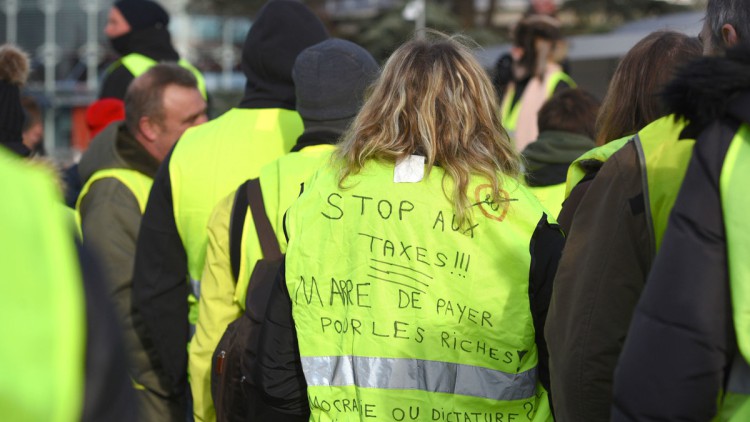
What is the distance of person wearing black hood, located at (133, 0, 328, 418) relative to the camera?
4078 mm

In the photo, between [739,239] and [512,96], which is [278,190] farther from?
[512,96]

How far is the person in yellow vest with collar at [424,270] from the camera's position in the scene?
8.96ft

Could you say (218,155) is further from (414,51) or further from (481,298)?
(481,298)

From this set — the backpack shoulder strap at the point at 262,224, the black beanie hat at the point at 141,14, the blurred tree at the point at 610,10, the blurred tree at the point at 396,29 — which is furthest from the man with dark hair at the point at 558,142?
the blurred tree at the point at 610,10

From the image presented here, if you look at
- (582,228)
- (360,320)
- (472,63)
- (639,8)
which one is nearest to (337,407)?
(360,320)

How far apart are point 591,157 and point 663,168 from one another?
0.52 m

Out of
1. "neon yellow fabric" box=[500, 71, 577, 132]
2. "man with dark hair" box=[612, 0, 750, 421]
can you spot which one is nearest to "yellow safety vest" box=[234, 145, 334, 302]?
"man with dark hair" box=[612, 0, 750, 421]

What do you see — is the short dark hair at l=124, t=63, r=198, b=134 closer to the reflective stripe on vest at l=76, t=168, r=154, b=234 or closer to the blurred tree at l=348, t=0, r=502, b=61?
the reflective stripe on vest at l=76, t=168, r=154, b=234

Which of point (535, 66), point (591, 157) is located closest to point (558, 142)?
point (591, 157)

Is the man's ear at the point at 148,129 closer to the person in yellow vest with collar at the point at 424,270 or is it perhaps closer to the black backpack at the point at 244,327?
the black backpack at the point at 244,327

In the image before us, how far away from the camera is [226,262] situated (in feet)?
12.2

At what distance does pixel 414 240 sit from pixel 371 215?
13 centimetres

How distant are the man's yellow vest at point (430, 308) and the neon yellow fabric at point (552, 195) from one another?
1524mm

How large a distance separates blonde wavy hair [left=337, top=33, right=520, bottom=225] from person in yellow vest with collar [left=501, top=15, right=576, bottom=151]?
12.9 ft
